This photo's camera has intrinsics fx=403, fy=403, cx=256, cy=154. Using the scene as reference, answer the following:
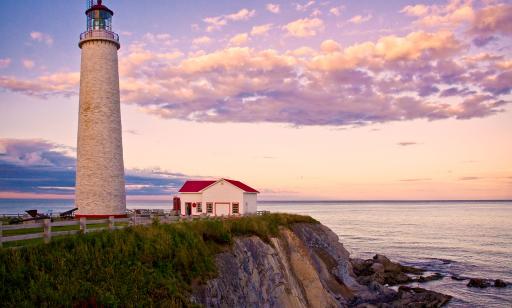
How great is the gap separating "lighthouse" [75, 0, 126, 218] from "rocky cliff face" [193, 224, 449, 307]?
13151 millimetres

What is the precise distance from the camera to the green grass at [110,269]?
35.7ft

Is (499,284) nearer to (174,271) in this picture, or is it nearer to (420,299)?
(420,299)

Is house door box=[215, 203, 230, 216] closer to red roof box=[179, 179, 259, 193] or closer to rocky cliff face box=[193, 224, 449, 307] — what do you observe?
red roof box=[179, 179, 259, 193]

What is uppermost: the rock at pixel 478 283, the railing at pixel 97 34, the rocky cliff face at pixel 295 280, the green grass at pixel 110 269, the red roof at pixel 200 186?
the railing at pixel 97 34

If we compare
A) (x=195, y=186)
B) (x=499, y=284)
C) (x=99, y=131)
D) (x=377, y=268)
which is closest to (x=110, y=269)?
(x=99, y=131)

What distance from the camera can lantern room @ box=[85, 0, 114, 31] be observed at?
1264 inches

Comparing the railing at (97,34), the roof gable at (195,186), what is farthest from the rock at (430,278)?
the railing at (97,34)

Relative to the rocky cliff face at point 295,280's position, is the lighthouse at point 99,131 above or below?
above

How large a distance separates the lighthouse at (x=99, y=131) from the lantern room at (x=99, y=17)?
0.55ft

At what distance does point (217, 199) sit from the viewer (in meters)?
41.6

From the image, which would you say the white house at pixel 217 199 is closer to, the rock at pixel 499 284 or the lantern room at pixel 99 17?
the lantern room at pixel 99 17

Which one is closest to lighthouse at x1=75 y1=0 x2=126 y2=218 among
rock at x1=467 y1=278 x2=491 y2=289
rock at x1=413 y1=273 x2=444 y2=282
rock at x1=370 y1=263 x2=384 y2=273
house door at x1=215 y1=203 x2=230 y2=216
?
house door at x1=215 y1=203 x2=230 y2=216

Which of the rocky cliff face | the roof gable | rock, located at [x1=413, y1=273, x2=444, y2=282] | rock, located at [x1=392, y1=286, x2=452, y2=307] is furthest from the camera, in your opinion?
the roof gable

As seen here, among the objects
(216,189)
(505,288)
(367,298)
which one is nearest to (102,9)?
(216,189)
